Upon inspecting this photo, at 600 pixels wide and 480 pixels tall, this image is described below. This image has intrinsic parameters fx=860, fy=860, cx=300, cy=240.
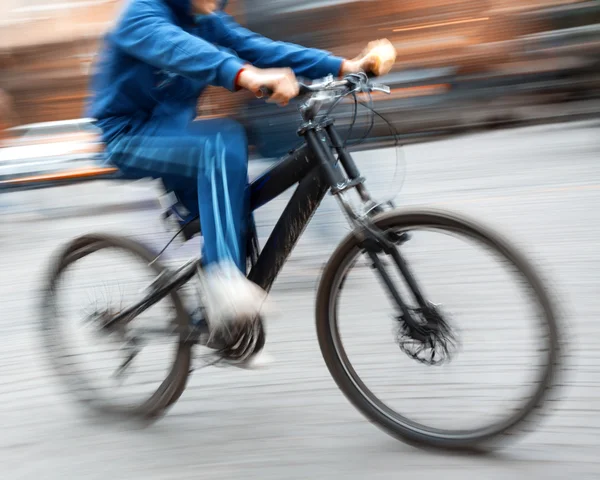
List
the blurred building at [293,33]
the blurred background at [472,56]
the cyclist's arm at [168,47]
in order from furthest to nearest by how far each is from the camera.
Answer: the blurred background at [472,56] < the blurred building at [293,33] < the cyclist's arm at [168,47]

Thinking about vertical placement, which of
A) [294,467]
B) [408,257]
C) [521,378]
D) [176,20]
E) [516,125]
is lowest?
[516,125]

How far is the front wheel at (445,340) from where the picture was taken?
8.89 ft

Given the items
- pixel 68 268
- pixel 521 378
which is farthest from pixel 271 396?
pixel 521 378

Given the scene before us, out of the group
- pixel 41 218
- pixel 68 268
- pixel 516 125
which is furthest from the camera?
pixel 516 125

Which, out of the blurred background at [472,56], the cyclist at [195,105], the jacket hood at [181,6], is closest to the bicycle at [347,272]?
the cyclist at [195,105]

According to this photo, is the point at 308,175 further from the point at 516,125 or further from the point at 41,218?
the point at 516,125

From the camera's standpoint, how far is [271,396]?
363 centimetres

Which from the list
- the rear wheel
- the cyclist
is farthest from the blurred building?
the cyclist

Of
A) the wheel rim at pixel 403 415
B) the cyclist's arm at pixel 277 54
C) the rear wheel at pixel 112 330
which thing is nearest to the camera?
the wheel rim at pixel 403 415

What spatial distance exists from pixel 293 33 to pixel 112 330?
573cm

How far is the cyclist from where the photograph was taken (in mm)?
2826

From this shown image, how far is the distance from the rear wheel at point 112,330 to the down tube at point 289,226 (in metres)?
0.39

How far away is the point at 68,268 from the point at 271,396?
1000 mm

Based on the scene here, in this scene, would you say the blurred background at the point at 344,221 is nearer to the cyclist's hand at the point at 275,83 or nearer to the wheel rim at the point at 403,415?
the wheel rim at the point at 403,415
